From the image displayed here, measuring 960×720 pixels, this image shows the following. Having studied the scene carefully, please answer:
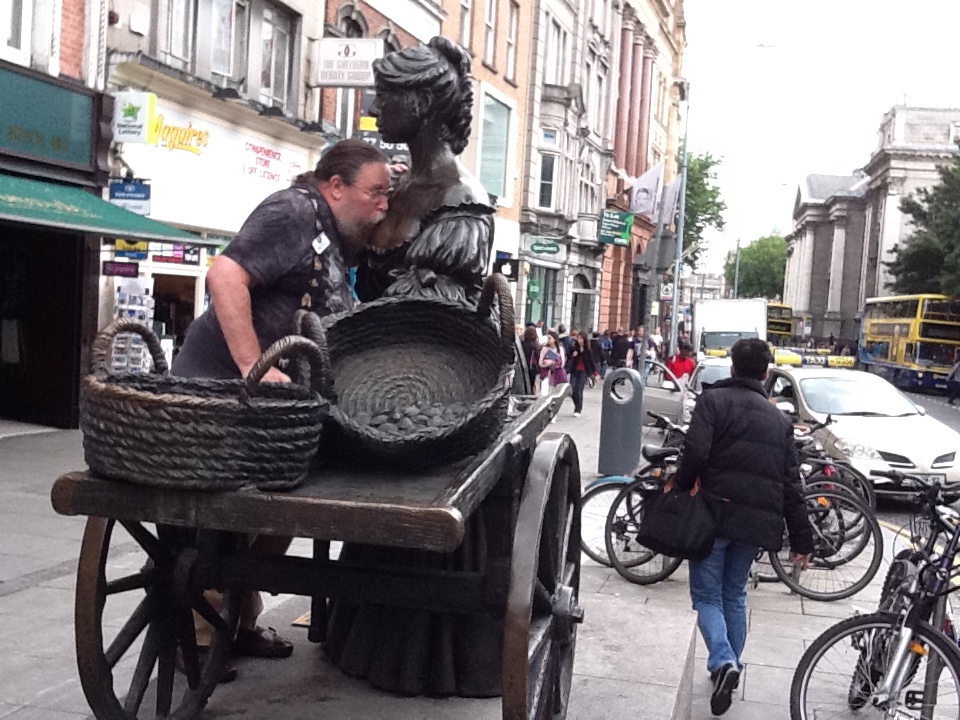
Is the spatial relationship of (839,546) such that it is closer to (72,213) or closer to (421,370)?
(421,370)

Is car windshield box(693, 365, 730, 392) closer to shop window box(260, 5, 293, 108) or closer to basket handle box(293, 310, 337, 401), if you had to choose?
shop window box(260, 5, 293, 108)

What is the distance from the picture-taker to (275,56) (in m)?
19.0

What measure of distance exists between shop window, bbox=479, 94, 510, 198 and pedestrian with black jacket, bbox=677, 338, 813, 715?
86.3ft

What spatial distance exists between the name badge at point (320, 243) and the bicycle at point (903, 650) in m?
2.84

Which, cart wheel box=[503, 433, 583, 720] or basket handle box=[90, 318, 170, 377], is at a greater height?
basket handle box=[90, 318, 170, 377]

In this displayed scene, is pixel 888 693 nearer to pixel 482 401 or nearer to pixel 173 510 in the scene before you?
pixel 482 401

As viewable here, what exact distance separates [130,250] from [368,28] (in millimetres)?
8963

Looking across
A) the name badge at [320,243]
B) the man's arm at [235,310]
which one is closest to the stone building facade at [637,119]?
the name badge at [320,243]

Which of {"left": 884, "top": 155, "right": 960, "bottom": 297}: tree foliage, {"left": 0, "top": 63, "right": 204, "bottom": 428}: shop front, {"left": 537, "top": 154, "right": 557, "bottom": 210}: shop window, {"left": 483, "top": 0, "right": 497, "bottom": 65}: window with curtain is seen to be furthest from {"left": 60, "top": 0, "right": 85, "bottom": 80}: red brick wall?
{"left": 884, "top": 155, "right": 960, "bottom": 297}: tree foliage

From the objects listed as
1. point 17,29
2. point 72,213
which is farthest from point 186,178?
point 72,213

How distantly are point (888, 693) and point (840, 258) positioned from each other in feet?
391

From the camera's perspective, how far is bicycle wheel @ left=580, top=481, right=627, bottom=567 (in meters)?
8.32

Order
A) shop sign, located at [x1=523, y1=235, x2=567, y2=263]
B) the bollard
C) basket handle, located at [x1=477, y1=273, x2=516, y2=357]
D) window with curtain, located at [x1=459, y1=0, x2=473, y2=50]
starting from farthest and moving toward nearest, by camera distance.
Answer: shop sign, located at [x1=523, y1=235, x2=567, y2=263] → window with curtain, located at [x1=459, y1=0, x2=473, y2=50] → the bollard → basket handle, located at [x1=477, y1=273, x2=516, y2=357]

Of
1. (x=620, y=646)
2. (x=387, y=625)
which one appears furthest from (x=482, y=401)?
(x=620, y=646)
